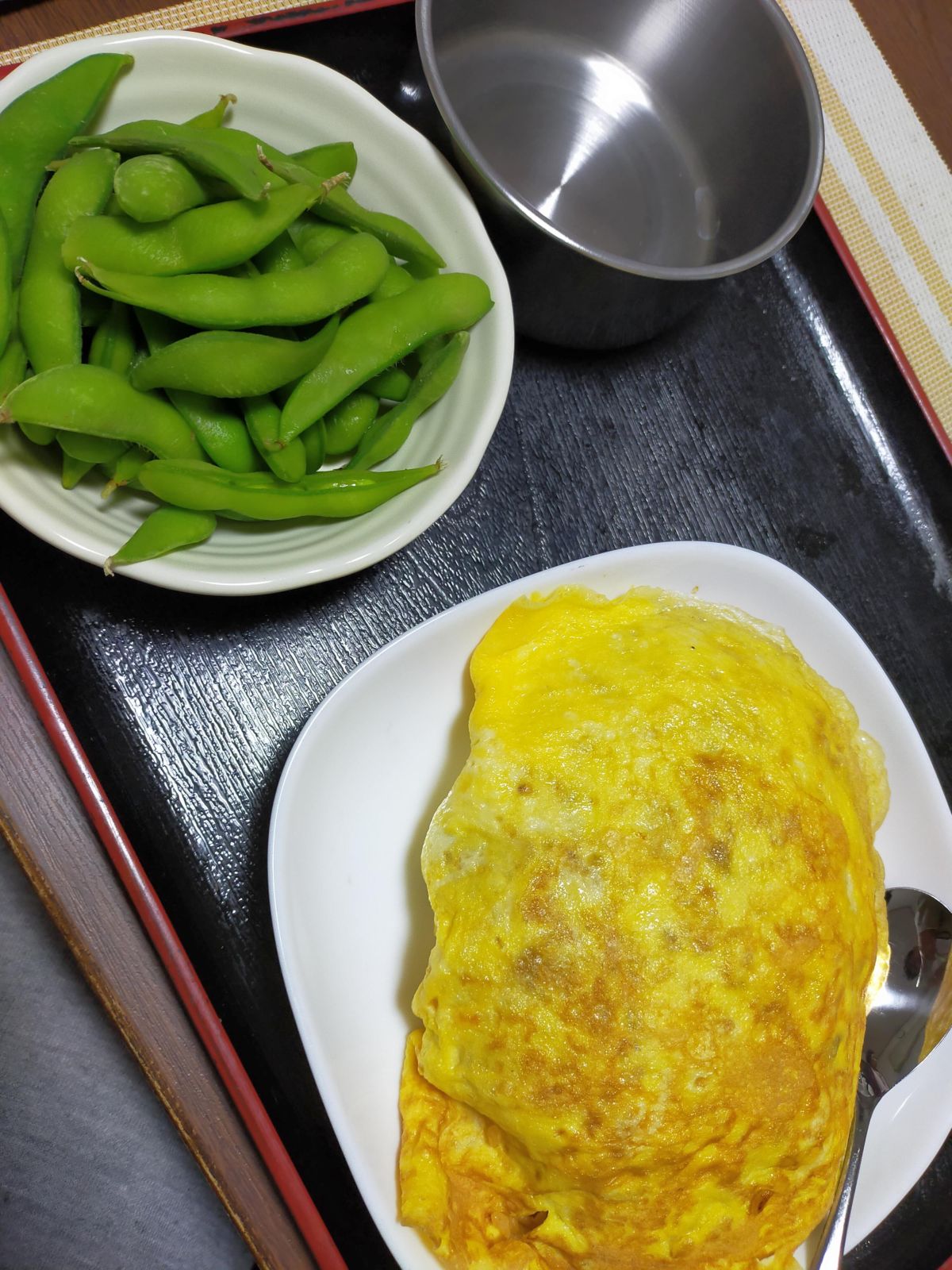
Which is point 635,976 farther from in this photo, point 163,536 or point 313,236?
point 313,236

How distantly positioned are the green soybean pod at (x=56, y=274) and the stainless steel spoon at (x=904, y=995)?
1.48 m

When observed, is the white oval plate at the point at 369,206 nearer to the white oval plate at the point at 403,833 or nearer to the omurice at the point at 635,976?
the white oval plate at the point at 403,833

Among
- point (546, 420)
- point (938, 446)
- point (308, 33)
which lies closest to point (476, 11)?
point (308, 33)

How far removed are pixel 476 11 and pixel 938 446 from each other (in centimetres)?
112

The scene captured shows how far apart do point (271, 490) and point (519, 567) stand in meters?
0.49

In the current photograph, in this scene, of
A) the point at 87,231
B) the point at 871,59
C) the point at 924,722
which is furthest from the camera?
the point at 871,59

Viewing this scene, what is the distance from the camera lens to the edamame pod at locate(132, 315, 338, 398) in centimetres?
115

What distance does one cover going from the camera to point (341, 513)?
1.26 meters

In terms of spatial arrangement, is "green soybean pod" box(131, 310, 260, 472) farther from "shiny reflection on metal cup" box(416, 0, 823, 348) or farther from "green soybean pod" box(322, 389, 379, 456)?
"shiny reflection on metal cup" box(416, 0, 823, 348)

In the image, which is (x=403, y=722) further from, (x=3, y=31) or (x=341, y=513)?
(x=3, y=31)

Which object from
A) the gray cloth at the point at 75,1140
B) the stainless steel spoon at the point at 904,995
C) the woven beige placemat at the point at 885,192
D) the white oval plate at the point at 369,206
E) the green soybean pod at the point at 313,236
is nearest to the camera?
the white oval plate at the point at 369,206

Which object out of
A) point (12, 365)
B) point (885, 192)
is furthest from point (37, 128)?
point (885, 192)

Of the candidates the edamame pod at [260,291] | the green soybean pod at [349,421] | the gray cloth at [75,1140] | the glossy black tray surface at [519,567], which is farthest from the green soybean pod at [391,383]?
the gray cloth at [75,1140]

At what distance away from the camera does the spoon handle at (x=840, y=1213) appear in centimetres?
134
